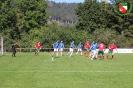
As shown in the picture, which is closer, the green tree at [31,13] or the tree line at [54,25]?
the tree line at [54,25]

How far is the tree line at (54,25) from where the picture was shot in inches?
2813

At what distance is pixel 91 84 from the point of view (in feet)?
47.6

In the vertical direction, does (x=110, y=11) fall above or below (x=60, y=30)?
above

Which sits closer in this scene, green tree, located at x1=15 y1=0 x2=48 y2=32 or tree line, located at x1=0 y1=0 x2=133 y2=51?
tree line, located at x1=0 y1=0 x2=133 y2=51

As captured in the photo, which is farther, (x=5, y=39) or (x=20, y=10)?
(x=20, y=10)

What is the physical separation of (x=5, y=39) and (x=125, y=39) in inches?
1144

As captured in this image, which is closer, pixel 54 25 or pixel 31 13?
pixel 54 25

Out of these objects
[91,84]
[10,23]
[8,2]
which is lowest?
[91,84]

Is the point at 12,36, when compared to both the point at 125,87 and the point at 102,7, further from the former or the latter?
the point at 125,87

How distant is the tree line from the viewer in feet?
234

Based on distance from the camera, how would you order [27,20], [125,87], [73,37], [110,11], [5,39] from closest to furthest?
[125,87]
[5,39]
[73,37]
[27,20]
[110,11]

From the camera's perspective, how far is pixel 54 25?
74.2 metres

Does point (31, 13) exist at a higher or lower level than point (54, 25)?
higher

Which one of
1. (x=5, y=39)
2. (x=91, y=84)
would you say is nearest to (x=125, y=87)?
(x=91, y=84)
